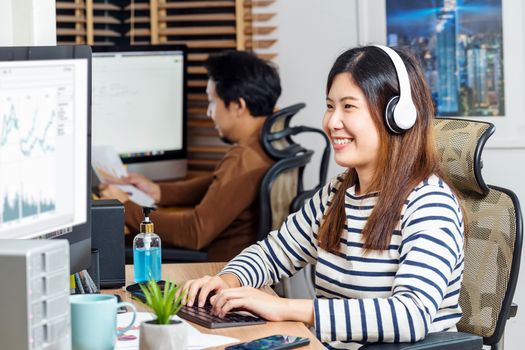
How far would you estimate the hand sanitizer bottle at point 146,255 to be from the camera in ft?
7.45

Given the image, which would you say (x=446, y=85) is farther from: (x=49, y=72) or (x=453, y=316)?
(x=49, y=72)

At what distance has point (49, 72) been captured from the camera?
1752 millimetres

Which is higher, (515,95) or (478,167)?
(515,95)

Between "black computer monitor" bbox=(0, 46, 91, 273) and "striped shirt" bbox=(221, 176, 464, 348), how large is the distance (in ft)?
1.64

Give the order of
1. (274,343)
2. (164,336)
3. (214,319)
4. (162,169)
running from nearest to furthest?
(164,336) → (274,343) → (214,319) → (162,169)

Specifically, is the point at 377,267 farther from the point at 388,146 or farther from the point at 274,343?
the point at 274,343

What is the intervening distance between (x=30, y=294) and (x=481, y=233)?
1355 millimetres

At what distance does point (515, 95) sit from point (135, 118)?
150 cm

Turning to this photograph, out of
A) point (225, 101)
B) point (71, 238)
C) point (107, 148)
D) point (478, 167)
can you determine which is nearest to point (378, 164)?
point (478, 167)

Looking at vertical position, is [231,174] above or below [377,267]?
above

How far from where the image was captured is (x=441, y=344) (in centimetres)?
191

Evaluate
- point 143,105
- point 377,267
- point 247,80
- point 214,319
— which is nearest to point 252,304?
point 214,319

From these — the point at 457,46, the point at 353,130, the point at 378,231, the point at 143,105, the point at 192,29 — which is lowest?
the point at 378,231

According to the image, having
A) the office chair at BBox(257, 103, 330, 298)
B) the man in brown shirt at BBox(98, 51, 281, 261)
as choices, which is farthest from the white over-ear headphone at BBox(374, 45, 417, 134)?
the man in brown shirt at BBox(98, 51, 281, 261)
